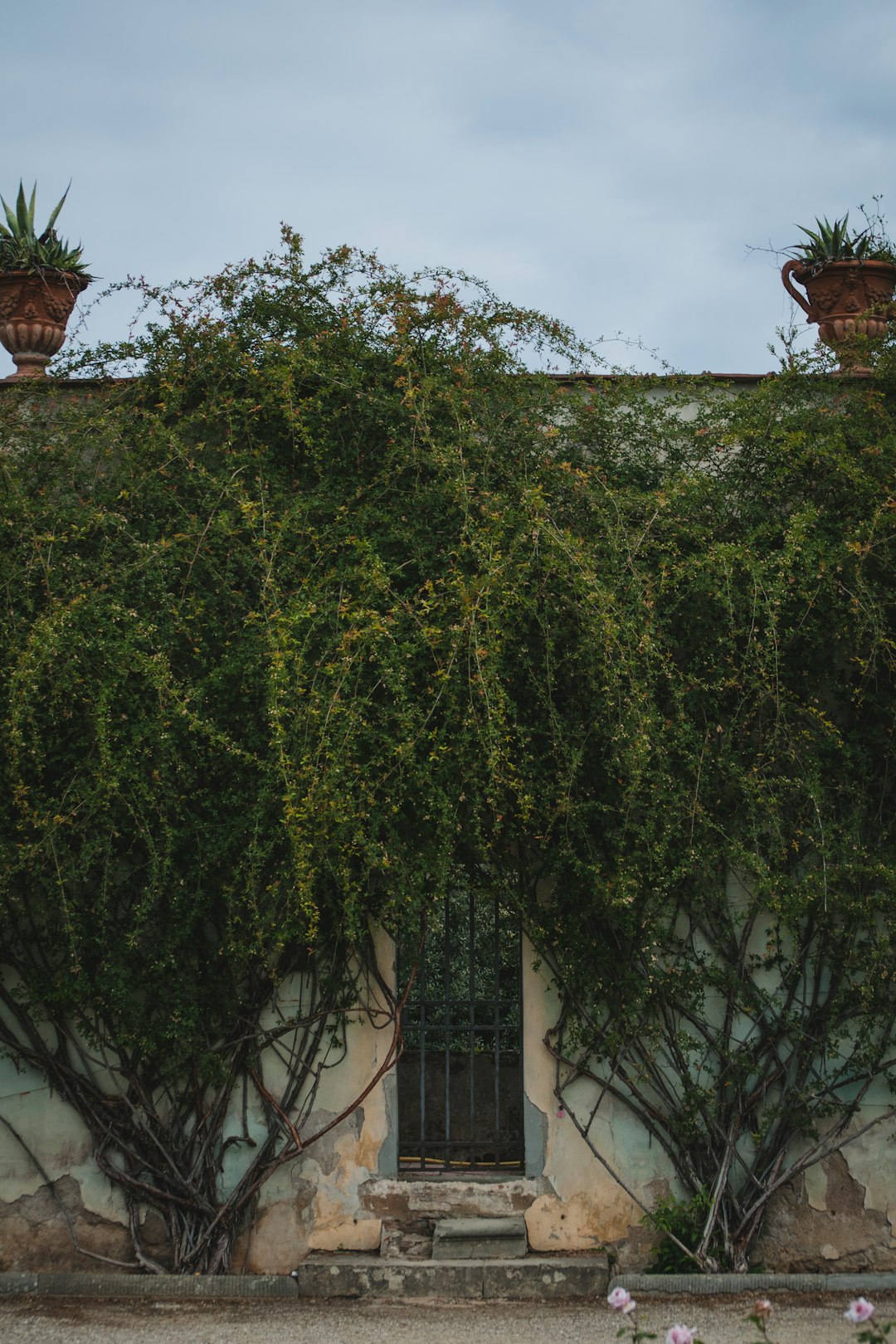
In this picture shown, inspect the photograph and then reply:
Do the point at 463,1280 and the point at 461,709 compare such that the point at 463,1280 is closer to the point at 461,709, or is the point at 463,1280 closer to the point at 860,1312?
the point at 461,709

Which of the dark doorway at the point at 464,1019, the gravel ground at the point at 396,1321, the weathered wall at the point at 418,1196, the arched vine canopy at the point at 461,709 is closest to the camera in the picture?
the gravel ground at the point at 396,1321

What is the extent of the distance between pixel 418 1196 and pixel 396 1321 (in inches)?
27.5

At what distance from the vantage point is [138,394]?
6586mm

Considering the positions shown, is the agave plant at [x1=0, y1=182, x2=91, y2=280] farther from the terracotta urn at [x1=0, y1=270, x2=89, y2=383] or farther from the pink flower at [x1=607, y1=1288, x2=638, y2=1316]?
the pink flower at [x1=607, y1=1288, x2=638, y2=1316]

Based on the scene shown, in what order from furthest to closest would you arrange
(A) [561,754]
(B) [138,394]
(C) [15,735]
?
(B) [138,394]
(A) [561,754]
(C) [15,735]

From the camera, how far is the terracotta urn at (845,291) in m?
7.06

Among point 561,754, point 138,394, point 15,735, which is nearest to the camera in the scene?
point 15,735

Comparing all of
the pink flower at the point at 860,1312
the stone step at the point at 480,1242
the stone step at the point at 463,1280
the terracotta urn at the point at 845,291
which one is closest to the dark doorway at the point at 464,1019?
the stone step at the point at 480,1242

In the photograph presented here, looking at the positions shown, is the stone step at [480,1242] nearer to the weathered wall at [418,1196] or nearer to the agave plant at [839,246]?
the weathered wall at [418,1196]

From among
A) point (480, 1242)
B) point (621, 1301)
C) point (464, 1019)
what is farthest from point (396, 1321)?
point (621, 1301)

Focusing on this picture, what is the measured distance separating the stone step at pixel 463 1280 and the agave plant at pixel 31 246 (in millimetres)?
5651

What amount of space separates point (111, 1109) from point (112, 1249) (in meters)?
0.67

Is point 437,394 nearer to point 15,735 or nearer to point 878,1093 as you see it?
point 15,735

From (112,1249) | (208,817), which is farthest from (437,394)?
(112,1249)
